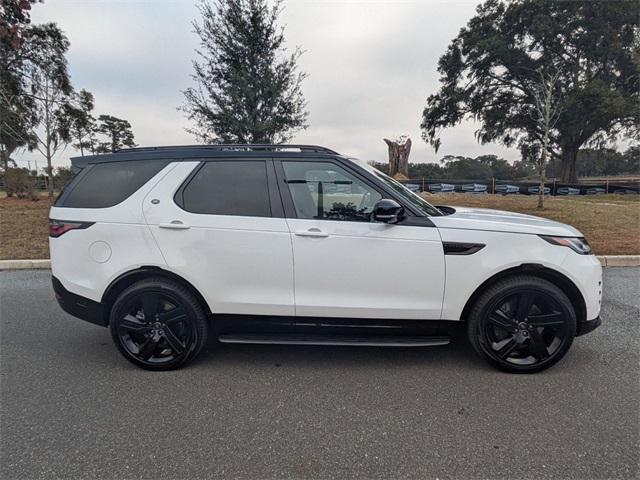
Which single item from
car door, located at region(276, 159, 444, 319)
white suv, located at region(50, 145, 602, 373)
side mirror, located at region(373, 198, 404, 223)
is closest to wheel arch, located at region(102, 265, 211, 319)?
white suv, located at region(50, 145, 602, 373)

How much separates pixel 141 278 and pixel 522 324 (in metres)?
3.08

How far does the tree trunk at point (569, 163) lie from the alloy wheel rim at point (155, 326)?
136ft

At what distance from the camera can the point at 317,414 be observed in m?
2.36

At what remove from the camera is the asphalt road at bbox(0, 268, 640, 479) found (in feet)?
6.38

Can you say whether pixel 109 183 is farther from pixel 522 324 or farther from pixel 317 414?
pixel 522 324

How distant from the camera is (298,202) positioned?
2.86 m

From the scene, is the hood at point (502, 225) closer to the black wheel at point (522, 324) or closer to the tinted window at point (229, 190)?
the black wheel at point (522, 324)

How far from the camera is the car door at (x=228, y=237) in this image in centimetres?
278

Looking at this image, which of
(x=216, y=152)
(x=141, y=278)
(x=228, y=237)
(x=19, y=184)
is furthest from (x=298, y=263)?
(x=19, y=184)

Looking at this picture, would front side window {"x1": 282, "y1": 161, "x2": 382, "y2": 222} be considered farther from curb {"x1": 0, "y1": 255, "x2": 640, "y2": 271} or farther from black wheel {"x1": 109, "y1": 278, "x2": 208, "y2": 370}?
curb {"x1": 0, "y1": 255, "x2": 640, "y2": 271}

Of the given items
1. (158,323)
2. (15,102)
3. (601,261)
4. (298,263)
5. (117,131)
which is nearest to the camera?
(298,263)

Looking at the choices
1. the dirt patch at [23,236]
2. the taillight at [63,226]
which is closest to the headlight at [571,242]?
the taillight at [63,226]

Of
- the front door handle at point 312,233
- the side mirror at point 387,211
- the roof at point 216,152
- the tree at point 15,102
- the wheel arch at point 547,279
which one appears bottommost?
the wheel arch at point 547,279

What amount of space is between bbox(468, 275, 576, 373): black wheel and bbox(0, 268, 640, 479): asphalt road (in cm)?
17
